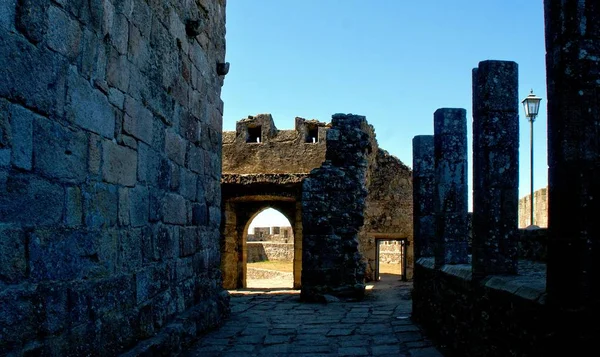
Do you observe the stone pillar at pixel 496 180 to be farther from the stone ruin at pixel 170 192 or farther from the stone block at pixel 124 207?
the stone block at pixel 124 207

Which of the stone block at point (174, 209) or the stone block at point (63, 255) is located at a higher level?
the stone block at point (174, 209)

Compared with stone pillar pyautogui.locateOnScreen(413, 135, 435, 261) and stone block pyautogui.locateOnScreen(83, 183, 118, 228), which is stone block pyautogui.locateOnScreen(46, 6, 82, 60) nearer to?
stone block pyautogui.locateOnScreen(83, 183, 118, 228)

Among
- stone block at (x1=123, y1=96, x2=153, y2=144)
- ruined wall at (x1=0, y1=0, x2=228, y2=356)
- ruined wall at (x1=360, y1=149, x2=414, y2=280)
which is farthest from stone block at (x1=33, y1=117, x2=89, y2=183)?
ruined wall at (x1=360, y1=149, x2=414, y2=280)

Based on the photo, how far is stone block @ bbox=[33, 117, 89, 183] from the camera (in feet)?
10.7

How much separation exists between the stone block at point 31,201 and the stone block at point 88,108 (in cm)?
50

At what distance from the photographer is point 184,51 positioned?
6.05 metres

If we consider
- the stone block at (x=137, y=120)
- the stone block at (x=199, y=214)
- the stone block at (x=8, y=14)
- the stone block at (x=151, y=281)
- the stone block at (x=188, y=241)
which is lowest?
the stone block at (x=151, y=281)

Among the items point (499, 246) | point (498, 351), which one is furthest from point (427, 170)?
point (498, 351)

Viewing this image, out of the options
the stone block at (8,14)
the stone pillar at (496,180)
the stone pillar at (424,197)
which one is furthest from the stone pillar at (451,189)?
the stone block at (8,14)

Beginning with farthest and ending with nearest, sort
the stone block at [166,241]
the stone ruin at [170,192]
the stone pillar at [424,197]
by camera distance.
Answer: the stone pillar at [424,197]
the stone block at [166,241]
the stone ruin at [170,192]

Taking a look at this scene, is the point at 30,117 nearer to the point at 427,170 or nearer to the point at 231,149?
the point at 427,170

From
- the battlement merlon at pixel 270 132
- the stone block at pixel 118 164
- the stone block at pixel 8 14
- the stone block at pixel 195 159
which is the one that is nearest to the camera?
the stone block at pixel 8 14

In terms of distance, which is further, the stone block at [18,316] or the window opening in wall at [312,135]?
the window opening in wall at [312,135]

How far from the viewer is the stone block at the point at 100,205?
152 inches
